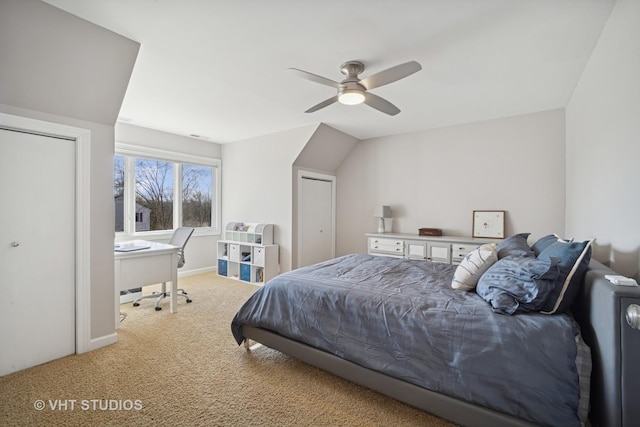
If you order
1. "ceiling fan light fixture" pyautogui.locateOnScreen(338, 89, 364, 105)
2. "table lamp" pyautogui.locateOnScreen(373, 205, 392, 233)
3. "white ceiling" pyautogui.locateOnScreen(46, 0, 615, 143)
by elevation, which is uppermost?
"white ceiling" pyautogui.locateOnScreen(46, 0, 615, 143)

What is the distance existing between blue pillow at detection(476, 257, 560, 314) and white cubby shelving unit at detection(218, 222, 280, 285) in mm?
3482

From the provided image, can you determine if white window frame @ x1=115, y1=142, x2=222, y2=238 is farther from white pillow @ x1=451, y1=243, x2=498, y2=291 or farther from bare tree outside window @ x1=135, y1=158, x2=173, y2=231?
white pillow @ x1=451, y1=243, x2=498, y2=291

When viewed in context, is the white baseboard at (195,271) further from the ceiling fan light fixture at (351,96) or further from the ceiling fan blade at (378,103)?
the ceiling fan blade at (378,103)

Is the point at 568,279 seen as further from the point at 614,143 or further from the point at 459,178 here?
the point at 459,178

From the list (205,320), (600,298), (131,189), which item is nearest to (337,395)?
(600,298)

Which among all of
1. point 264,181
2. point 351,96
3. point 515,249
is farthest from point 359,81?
point 264,181

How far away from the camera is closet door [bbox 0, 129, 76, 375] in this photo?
210cm

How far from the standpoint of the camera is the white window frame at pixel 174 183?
4445 millimetres

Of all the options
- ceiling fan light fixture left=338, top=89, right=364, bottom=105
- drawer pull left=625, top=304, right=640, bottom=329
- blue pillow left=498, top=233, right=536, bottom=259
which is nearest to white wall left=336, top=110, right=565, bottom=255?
blue pillow left=498, top=233, right=536, bottom=259

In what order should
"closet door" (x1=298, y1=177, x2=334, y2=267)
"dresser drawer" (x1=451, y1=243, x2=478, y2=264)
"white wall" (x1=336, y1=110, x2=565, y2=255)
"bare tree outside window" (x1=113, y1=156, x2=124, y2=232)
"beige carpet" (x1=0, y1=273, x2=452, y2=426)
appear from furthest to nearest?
"closet door" (x1=298, y1=177, x2=334, y2=267)
"bare tree outside window" (x1=113, y1=156, x2=124, y2=232)
"dresser drawer" (x1=451, y1=243, x2=478, y2=264)
"white wall" (x1=336, y1=110, x2=565, y2=255)
"beige carpet" (x1=0, y1=273, x2=452, y2=426)

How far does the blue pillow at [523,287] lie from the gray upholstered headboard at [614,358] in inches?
7.7

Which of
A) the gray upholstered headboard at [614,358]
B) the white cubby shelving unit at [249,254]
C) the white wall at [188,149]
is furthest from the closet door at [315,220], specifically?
the gray upholstered headboard at [614,358]

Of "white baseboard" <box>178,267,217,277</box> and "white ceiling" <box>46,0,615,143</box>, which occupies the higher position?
"white ceiling" <box>46,0,615,143</box>

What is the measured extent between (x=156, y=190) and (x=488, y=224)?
17.6 feet
